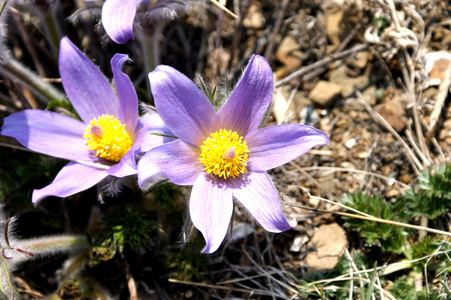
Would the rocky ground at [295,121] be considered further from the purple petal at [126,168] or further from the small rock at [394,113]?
the purple petal at [126,168]

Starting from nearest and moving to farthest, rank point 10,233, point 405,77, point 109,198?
point 10,233, point 109,198, point 405,77

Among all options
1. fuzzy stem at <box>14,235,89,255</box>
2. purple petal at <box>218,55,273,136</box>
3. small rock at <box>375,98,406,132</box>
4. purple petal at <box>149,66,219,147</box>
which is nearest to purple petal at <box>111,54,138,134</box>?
purple petal at <box>149,66,219,147</box>

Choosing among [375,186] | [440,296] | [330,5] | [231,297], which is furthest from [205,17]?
[440,296]

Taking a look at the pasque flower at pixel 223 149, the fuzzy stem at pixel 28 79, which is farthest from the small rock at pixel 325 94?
the fuzzy stem at pixel 28 79

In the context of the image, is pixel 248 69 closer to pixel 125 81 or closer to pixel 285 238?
pixel 125 81

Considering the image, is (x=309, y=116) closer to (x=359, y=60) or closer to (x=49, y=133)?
(x=359, y=60)

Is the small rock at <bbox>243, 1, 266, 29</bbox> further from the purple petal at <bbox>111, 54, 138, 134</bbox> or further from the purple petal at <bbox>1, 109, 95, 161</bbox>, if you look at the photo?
the purple petal at <bbox>1, 109, 95, 161</bbox>
